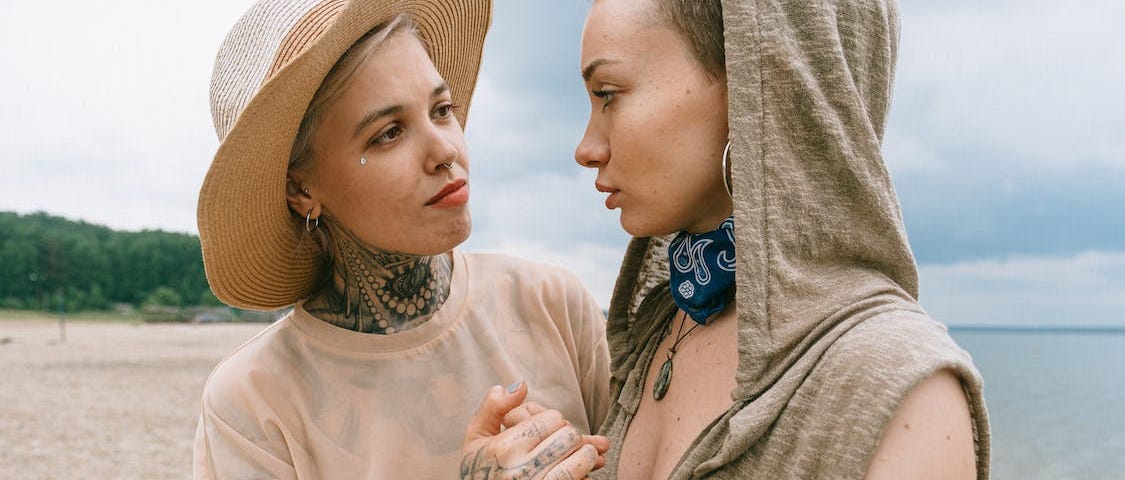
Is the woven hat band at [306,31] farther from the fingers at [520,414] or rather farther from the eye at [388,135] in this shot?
the fingers at [520,414]

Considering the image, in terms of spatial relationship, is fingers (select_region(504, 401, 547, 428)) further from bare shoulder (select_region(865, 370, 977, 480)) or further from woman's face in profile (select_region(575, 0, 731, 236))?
bare shoulder (select_region(865, 370, 977, 480))

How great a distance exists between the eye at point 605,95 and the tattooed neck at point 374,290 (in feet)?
3.08

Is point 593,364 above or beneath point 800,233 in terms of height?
beneath

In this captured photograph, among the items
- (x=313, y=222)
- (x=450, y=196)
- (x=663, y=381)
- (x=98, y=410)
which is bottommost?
(x=98, y=410)

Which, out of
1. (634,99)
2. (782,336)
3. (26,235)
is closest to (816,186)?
(782,336)

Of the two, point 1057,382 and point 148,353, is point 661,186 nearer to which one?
point 148,353

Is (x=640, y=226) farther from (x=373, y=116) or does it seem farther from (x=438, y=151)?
(x=373, y=116)

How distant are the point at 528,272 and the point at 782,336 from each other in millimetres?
1378

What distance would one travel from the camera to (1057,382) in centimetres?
6384

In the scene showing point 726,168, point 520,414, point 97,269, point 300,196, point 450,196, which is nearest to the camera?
point 726,168

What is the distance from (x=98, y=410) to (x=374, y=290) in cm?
1841

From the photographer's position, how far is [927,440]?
1.36 metres

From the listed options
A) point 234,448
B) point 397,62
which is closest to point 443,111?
point 397,62

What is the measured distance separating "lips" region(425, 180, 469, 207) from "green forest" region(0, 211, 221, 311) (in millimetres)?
70402
